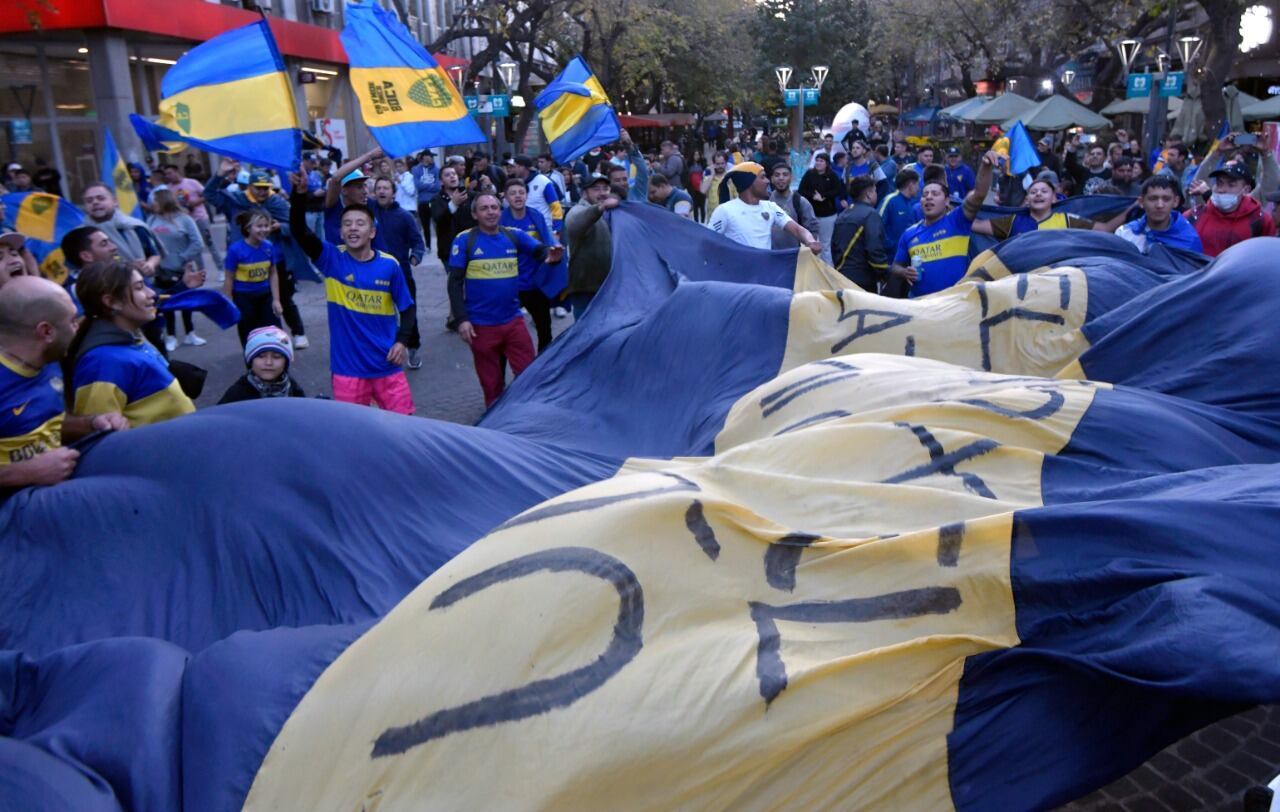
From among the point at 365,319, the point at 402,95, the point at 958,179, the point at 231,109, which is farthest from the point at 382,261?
the point at 958,179

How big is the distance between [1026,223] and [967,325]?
260 cm

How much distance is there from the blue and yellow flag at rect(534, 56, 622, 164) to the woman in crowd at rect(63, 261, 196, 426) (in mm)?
6442

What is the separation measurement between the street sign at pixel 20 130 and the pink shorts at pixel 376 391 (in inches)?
650

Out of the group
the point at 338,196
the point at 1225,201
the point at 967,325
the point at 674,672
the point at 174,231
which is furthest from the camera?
the point at 174,231

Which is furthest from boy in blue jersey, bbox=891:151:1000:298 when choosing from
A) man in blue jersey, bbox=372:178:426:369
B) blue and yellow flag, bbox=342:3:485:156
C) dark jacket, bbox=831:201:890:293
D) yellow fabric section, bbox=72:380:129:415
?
yellow fabric section, bbox=72:380:129:415

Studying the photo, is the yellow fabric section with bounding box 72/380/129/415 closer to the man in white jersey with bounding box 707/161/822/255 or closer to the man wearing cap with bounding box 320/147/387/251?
the man wearing cap with bounding box 320/147/387/251

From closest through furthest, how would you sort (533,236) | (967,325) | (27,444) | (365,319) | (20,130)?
(27,444)
(967,325)
(365,319)
(533,236)
(20,130)

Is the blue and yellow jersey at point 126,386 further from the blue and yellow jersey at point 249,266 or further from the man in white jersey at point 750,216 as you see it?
the man in white jersey at point 750,216

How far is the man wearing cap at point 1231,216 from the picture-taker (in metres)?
7.38

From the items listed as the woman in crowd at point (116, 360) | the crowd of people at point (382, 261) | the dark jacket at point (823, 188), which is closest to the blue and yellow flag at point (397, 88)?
the crowd of people at point (382, 261)

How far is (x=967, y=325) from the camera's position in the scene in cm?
481

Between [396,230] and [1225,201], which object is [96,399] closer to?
[396,230]

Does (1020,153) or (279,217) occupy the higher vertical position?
(1020,153)

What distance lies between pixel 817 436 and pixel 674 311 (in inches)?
93.9
